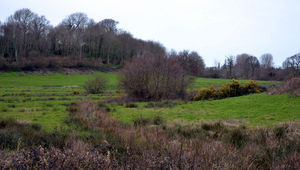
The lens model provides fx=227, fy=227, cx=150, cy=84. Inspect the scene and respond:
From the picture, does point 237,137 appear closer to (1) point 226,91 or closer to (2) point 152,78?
(2) point 152,78

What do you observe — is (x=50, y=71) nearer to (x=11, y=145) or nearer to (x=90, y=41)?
(x=90, y=41)

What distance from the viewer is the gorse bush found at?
90.2 ft

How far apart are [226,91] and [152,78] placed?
9357 mm

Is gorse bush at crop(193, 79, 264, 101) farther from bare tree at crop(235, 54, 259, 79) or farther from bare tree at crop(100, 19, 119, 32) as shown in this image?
bare tree at crop(100, 19, 119, 32)

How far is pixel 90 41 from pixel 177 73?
6992 centimetres

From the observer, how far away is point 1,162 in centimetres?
341

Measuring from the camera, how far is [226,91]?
1105 inches

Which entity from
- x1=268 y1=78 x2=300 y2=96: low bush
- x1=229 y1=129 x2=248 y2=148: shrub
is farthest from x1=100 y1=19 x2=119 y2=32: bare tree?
x1=229 y1=129 x2=248 y2=148: shrub

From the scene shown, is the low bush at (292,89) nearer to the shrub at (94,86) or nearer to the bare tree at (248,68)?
the shrub at (94,86)

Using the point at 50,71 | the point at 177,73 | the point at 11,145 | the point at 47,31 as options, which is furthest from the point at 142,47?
the point at 11,145

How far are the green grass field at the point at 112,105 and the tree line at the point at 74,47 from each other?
28.9ft

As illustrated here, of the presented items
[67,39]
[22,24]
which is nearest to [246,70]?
[67,39]

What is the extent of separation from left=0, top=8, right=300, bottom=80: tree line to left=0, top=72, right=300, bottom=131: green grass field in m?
8.81

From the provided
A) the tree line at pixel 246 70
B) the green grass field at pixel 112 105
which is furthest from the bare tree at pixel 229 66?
the green grass field at pixel 112 105
